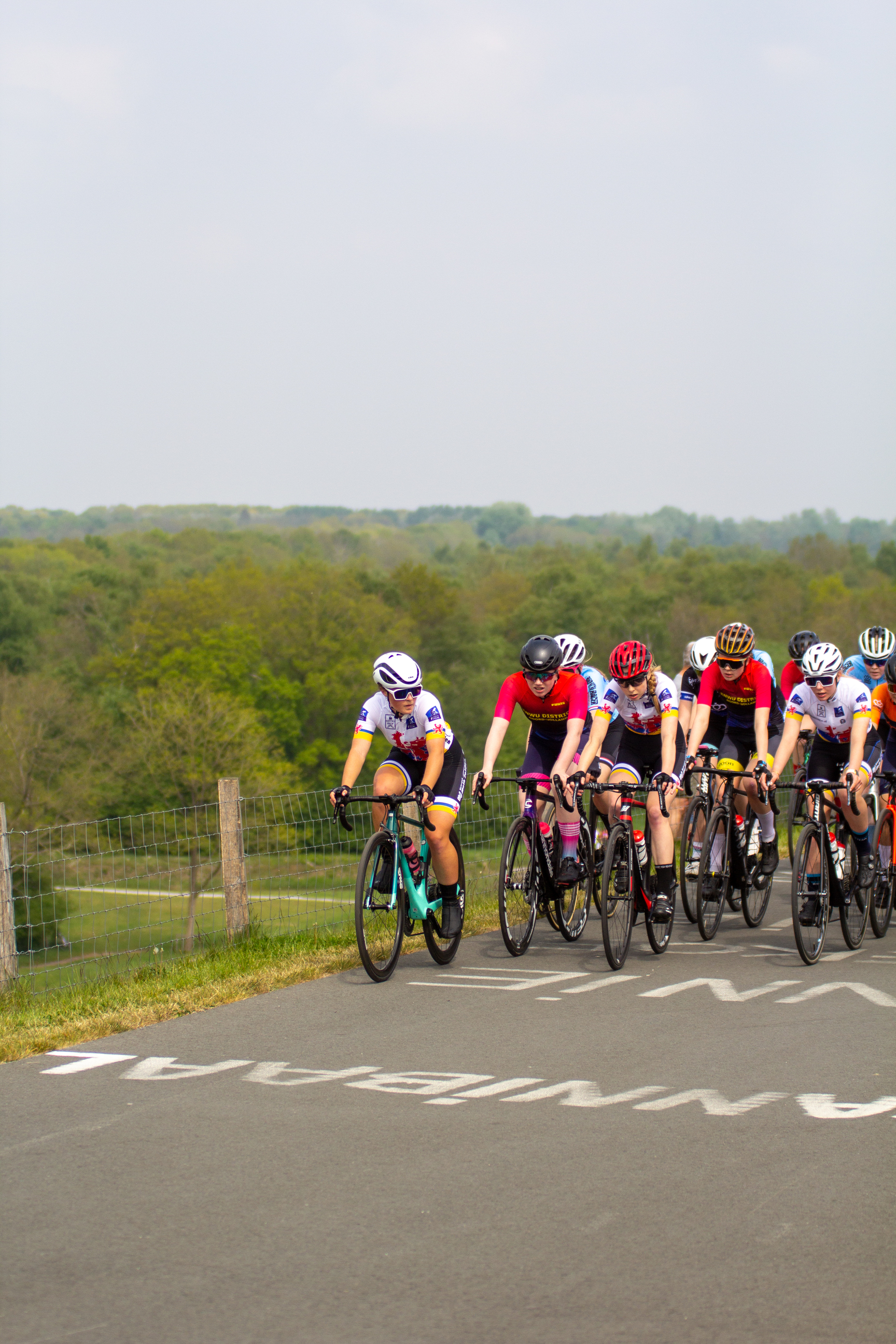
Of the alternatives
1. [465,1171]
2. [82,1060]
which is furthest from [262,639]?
[465,1171]

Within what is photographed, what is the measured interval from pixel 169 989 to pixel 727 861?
3.99 m

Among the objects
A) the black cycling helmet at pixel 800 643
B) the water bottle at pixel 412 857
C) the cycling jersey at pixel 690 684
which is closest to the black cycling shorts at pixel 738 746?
the cycling jersey at pixel 690 684

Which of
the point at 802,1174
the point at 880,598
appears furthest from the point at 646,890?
the point at 880,598

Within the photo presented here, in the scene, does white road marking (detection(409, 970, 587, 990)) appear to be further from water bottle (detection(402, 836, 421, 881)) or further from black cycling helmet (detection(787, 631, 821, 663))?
black cycling helmet (detection(787, 631, 821, 663))

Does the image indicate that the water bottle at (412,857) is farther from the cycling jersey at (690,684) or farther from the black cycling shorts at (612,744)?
the cycling jersey at (690,684)

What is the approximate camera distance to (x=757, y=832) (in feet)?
34.6

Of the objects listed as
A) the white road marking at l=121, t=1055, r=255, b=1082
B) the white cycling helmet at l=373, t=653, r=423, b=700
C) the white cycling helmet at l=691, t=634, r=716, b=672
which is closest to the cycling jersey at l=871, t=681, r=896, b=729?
the white cycling helmet at l=691, t=634, r=716, b=672

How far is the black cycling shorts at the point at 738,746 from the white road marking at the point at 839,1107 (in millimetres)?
4560

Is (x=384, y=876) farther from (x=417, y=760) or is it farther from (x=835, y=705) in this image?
(x=835, y=705)

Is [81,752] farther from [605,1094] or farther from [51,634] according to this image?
[605,1094]

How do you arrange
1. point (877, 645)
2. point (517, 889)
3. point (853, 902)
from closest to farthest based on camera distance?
point (517, 889) → point (853, 902) → point (877, 645)

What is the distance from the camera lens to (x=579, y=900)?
392 inches

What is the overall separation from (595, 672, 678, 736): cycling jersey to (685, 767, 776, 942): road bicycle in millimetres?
450

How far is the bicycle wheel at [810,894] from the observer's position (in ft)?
29.2
